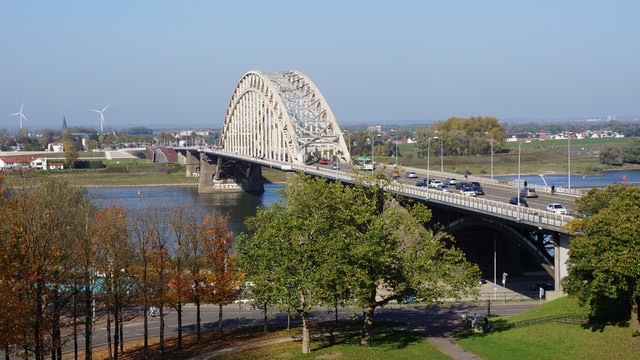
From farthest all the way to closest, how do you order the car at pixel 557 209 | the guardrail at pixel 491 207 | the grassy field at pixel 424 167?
the grassy field at pixel 424 167 → the car at pixel 557 209 → the guardrail at pixel 491 207

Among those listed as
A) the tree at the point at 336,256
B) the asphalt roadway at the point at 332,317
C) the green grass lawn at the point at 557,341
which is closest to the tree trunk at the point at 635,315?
the green grass lawn at the point at 557,341

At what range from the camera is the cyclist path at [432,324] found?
39594 millimetres

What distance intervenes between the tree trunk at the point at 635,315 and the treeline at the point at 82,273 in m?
20.0

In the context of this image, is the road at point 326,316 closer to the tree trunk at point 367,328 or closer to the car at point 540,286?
the car at point 540,286

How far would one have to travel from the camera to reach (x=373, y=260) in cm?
3875

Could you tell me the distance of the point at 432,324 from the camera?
152 ft

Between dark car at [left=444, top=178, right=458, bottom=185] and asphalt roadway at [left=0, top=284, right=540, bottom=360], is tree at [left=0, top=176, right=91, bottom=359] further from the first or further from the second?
dark car at [left=444, top=178, right=458, bottom=185]

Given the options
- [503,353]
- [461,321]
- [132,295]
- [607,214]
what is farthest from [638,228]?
[132,295]

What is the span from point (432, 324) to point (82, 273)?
19149mm

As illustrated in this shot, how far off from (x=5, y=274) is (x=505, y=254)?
134 feet

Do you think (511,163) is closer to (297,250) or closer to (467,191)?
(467,191)

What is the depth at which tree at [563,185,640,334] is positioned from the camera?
35781 millimetres

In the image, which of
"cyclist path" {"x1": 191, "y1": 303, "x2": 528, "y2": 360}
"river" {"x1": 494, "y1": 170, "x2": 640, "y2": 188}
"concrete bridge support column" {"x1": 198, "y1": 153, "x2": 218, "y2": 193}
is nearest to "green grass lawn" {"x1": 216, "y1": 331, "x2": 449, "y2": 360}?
"cyclist path" {"x1": 191, "y1": 303, "x2": 528, "y2": 360}

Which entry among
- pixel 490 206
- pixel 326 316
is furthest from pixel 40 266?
pixel 490 206
